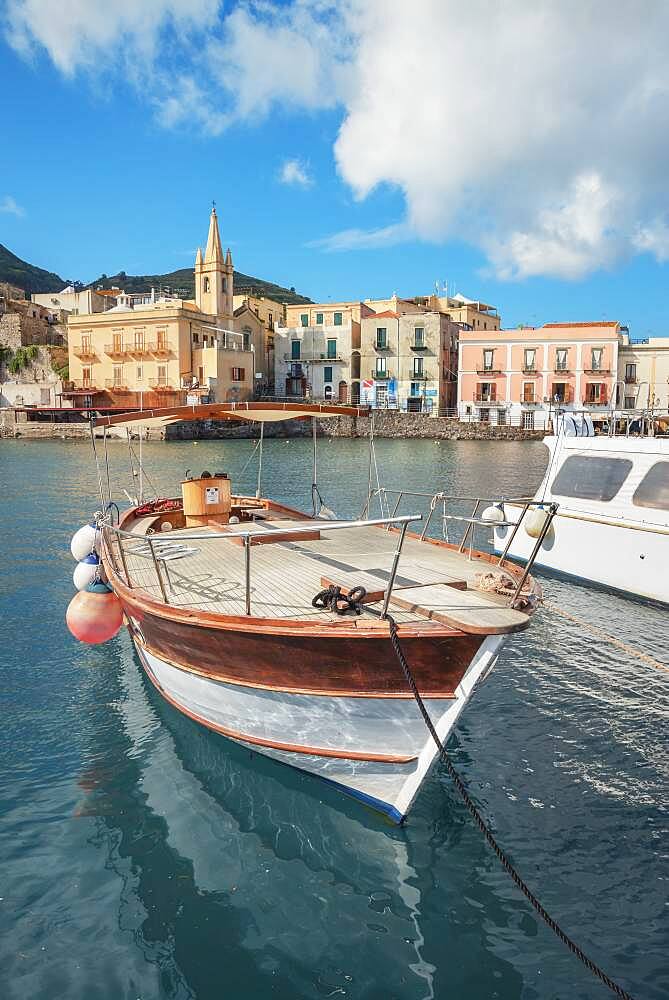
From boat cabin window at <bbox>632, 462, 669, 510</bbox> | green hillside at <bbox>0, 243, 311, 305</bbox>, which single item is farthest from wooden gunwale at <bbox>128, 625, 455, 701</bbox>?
green hillside at <bbox>0, 243, 311, 305</bbox>

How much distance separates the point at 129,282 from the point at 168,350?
4465 inches

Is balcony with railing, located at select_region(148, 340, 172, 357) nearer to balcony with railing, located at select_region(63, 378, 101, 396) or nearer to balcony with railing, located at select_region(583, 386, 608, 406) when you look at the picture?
balcony with railing, located at select_region(63, 378, 101, 396)

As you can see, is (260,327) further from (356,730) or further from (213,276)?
(356,730)

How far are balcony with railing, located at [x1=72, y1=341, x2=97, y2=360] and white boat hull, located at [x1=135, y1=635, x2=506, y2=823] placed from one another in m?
61.8

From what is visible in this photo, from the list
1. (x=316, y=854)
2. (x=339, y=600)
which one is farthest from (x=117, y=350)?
(x=316, y=854)

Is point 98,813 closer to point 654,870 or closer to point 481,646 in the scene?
point 481,646

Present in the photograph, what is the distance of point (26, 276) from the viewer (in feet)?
453

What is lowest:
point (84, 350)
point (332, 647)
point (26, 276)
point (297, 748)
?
point (297, 748)

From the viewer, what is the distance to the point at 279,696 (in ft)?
19.3

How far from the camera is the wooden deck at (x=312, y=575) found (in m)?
5.61

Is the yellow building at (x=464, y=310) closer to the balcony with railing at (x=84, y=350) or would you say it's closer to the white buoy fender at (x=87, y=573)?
the balcony with railing at (x=84, y=350)

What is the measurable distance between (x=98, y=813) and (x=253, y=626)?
2.31m

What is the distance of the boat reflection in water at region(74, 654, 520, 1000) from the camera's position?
4.43 meters

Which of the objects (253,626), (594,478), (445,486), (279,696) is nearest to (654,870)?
(279,696)
